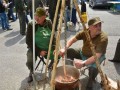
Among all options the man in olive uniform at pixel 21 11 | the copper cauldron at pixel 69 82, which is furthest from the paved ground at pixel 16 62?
the copper cauldron at pixel 69 82

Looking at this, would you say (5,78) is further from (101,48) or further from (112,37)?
(112,37)

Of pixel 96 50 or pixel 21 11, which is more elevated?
pixel 21 11

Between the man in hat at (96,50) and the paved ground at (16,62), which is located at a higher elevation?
the man in hat at (96,50)

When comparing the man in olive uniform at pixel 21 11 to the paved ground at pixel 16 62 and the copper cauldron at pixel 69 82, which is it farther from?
the copper cauldron at pixel 69 82

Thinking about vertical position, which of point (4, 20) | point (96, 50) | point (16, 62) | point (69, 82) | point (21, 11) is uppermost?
point (21, 11)

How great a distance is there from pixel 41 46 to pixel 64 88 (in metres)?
1.61

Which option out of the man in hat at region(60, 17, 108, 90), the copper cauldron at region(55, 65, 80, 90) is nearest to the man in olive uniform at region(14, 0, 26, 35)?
the man in hat at region(60, 17, 108, 90)

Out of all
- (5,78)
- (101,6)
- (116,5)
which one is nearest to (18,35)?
(5,78)

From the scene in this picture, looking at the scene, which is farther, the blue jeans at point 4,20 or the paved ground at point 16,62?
the blue jeans at point 4,20

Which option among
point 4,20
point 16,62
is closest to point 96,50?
point 16,62

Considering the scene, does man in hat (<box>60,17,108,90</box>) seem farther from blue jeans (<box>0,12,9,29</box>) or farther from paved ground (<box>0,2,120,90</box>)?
blue jeans (<box>0,12,9,29</box>)

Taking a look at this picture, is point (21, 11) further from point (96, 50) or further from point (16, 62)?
point (96, 50)

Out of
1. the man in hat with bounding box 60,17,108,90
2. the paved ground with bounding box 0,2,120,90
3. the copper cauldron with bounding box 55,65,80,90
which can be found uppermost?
the man in hat with bounding box 60,17,108,90

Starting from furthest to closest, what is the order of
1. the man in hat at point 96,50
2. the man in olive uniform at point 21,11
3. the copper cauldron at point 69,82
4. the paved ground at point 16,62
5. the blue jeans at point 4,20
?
the blue jeans at point 4,20, the man in olive uniform at point 21,11, the paved ground at point 16,62, the man in hat at point 96,50, the copper cauldron at point 69,82
